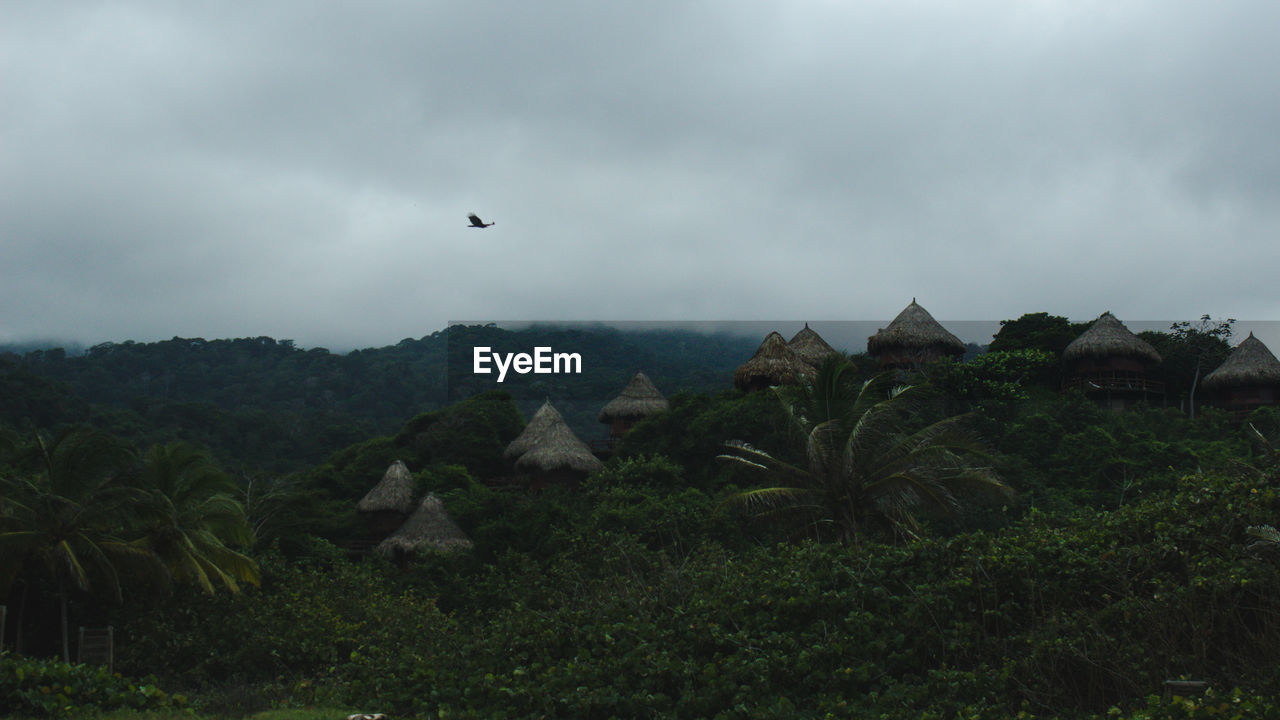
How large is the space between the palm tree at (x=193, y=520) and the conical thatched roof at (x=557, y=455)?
11.2 m

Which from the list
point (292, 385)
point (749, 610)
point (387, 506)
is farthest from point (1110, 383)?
point (292, 385)

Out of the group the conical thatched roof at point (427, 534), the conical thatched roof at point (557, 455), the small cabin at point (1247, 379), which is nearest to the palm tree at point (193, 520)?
the conical thatched roof at point (427, 534)

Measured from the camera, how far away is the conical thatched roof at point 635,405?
32.9 meters

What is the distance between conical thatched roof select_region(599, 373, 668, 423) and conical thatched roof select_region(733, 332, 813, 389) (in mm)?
3324

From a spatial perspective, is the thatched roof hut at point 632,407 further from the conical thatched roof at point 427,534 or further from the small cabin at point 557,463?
the conical thatched roof at point 427,534

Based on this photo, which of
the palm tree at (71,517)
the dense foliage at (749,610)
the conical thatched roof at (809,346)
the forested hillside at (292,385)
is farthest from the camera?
the forested hillside at (292,385)

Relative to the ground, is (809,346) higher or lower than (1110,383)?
higher

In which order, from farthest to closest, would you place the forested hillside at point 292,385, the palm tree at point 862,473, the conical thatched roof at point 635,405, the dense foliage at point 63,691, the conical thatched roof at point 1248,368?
the forested hillside at point 292,385 → the conical thatched roof at point 635,405 → the conical thatched roof at point 1248,368 → the palm tree at point 862,473 → the dense foliage at point 63,691

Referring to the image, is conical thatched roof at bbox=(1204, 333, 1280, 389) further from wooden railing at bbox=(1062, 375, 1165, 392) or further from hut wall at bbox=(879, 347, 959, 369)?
hut wall at bbox=(879, 347, 959, 369)

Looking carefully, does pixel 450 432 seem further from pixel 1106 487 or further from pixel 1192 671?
pixel 1192 671

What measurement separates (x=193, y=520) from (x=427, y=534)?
822cm

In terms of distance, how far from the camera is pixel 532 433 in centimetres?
3119

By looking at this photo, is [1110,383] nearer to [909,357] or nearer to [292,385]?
[909,357]

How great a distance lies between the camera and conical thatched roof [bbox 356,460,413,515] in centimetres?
2773
